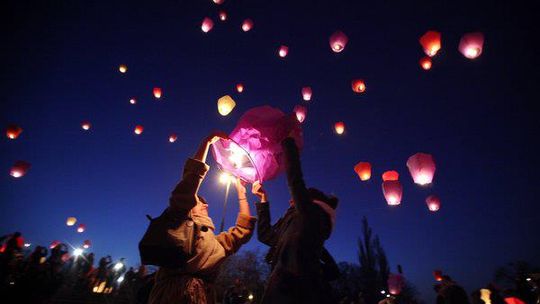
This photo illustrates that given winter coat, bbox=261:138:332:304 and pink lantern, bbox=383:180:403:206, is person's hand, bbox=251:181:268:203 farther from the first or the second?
pink lantern, bbox=383:180:403:206

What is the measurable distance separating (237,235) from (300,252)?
39.7 inches

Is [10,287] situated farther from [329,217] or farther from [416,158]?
[416,158]

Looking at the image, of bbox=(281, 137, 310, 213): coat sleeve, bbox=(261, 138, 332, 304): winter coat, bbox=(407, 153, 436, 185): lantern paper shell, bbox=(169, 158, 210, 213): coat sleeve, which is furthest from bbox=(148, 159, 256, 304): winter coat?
bbox=(407, 153, 436, 185): lantern paper shell

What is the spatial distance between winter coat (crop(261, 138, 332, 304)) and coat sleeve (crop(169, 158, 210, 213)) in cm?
68

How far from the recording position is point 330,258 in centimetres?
222

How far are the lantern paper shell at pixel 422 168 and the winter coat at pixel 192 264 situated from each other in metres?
4.79

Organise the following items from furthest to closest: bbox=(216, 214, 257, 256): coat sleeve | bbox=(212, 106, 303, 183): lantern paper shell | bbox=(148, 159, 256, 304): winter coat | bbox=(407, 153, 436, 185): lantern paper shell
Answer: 1. bbox=(407, 153, 436, 185): lantern paper shell
2. bbox=(212, 106, 303, 183): lantern paper shell
3. bbox=(216, 214, 257, 256): coat sleeve
4. bbox=(148, 159, 256, 304): winter coat

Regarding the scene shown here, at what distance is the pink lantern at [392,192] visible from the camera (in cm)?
645

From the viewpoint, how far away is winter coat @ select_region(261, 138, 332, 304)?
178 centimetres

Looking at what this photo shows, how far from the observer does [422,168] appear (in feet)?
18.6

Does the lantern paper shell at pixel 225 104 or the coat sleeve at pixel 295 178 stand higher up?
the lantern paper shell at pixel 225 104

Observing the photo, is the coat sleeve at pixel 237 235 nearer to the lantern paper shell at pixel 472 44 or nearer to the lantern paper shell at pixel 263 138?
the lantern paper shell at pixel 263 138

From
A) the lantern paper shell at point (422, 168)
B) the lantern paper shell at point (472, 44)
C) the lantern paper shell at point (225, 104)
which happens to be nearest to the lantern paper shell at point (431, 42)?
the lantern paper shell at point (472, 44)

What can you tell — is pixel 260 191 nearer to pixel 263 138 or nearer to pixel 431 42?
pixel 263 138
